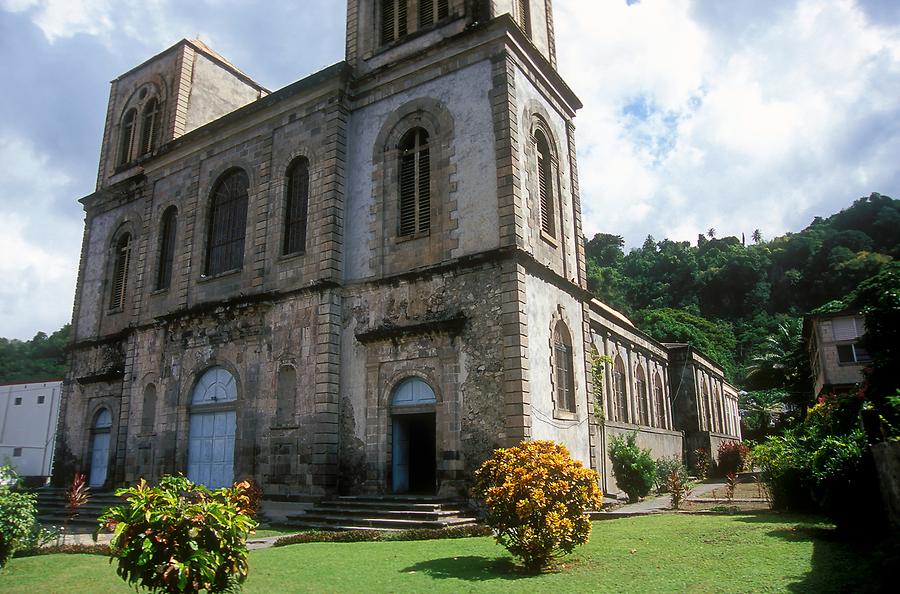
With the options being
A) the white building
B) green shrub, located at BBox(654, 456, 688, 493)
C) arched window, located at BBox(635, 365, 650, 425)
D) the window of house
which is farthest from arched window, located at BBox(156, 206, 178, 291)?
the window of house

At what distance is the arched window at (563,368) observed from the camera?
52.1 feet

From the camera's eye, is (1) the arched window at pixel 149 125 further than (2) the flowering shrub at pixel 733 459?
No

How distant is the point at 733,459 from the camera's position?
29.6 metres

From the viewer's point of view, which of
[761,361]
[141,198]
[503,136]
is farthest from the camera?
[761,361]

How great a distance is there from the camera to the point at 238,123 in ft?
65.9

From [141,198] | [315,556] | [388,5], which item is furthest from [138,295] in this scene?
[315,556]

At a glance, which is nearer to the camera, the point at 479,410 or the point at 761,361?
the point at 479,410

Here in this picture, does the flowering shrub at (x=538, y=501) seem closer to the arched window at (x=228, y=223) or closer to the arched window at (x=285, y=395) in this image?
the arched window at (x=285, y=395)

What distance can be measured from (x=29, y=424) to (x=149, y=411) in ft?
74.3

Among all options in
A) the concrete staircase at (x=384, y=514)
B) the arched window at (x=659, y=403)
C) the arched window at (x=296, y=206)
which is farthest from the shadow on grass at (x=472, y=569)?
the arched window at (x=659, y=403)

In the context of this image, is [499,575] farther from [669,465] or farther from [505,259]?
[669,465]

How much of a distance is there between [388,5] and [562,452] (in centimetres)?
1485

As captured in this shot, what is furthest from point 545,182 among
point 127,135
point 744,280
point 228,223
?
point 744,280

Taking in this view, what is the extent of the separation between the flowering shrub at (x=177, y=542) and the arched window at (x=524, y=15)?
16.4m
